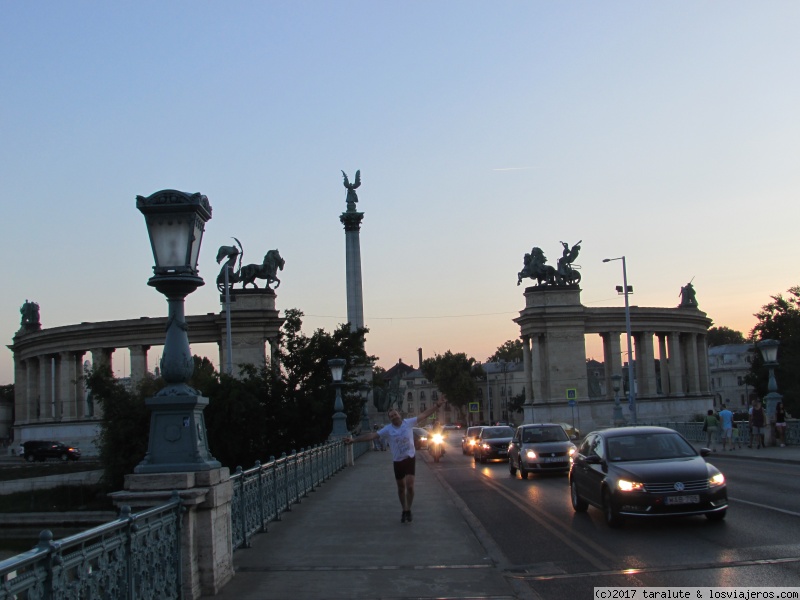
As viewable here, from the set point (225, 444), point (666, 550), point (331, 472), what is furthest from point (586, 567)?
point (225, 444)

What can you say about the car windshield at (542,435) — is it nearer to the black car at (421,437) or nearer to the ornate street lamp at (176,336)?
the ornate street lamp at (176,336)

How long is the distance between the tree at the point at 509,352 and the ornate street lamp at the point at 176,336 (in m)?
172

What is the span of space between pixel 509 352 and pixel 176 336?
596 feet

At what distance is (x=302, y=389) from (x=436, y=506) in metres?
23.7

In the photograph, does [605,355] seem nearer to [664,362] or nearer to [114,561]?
[664,362]

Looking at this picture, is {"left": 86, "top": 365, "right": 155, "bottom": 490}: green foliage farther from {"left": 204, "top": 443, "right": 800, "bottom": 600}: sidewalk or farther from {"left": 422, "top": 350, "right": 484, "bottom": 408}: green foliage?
{"left": 422, "top": 350, "right": 484, "bottom": 408}: green foliage

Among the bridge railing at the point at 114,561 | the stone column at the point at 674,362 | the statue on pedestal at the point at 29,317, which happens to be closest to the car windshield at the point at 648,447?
the bridge railing at the point at 114,561

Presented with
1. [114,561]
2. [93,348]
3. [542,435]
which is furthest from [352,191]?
[114,561]

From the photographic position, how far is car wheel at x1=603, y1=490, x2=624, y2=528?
12.6 metres

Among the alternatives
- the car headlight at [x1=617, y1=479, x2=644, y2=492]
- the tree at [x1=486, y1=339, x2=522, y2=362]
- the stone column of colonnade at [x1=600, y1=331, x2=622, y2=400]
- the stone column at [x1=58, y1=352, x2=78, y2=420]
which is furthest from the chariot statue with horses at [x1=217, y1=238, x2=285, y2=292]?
the tree at [x1=486, y1=339, x2=522, y2=362]

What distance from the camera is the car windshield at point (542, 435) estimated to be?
2512cm

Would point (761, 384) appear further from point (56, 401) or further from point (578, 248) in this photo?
point (56, 401)

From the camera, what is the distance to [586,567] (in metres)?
9.84

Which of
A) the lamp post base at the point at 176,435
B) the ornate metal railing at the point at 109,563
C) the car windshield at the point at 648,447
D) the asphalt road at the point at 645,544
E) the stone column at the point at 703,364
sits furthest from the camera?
the stone column at the point at 703,364
